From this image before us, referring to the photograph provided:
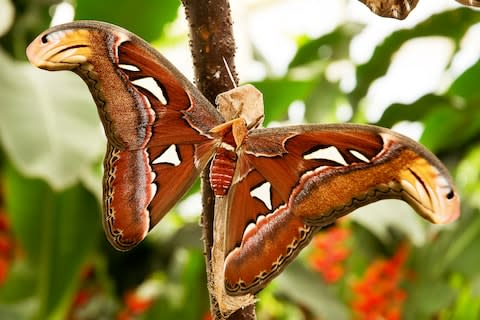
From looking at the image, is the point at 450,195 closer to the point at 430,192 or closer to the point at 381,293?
the point at 430,192

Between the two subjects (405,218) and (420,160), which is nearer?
(420,160)

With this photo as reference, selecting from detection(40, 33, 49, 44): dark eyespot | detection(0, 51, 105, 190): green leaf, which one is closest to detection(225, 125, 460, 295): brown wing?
detection(40, 33, 49, 44): dark eyespot

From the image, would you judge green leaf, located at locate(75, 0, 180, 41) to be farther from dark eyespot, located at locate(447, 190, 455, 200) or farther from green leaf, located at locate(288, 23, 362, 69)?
dark eyespot, located at locate(447, 190, 455, 200)

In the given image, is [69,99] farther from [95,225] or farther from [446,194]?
[446,194]

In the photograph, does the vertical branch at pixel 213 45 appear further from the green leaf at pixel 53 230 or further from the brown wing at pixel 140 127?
the green leaf at pixel 53 230

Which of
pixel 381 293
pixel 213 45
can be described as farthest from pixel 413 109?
pixel 213 45

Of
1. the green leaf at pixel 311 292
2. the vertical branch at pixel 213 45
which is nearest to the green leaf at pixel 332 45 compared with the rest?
the green leaf at pixel 311 292

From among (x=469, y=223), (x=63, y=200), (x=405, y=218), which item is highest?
(x=63, y=200)

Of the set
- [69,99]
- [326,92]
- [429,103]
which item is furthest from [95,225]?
[429,103]
